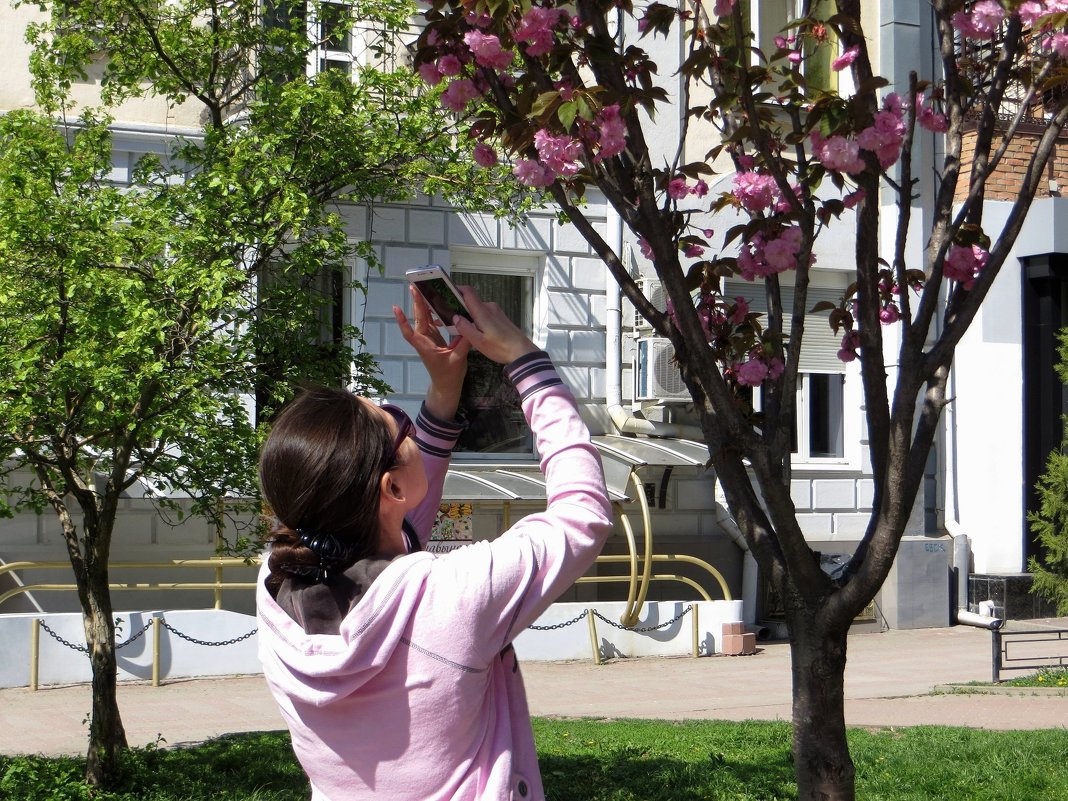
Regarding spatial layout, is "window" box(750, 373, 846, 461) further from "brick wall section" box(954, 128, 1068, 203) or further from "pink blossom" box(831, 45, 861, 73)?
"pink blossom" box(831, 45, 861, 73)

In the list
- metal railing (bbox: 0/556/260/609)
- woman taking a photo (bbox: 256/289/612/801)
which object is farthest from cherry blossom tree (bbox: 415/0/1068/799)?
metal railing (bbox: 0/556/260/609)

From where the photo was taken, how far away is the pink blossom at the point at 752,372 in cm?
498

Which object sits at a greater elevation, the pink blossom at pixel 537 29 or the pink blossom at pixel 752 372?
the pink blossom at pixel 537 29

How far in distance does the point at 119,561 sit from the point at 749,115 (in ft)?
35.5

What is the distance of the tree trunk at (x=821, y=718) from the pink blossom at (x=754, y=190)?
169cm

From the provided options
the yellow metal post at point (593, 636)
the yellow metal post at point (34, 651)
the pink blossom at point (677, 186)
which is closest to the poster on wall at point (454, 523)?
the yellow metal post at point (593, 636)

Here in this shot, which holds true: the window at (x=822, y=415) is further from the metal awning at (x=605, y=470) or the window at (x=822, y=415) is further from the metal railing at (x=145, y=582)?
the metal railing at (x=145, y=582)

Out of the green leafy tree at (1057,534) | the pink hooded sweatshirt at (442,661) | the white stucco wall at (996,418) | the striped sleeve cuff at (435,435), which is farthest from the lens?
the white stucco wall at (996,418)

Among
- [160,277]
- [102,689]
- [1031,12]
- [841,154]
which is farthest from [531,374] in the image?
[102,689]

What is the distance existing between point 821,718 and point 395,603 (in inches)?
109

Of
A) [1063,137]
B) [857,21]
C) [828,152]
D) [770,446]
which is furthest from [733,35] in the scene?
[1063,137]

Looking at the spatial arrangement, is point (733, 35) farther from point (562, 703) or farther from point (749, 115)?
point (562, 703)

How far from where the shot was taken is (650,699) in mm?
12328

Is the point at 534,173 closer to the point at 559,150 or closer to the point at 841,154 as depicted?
the point at 559,150
